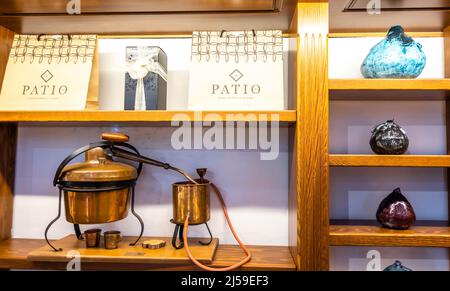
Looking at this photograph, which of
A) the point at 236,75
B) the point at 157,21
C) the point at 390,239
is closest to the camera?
the point at 390,239

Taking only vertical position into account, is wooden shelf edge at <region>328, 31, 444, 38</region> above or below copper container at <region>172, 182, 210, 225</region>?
above

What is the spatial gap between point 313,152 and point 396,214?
0.38m

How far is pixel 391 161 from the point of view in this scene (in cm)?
99

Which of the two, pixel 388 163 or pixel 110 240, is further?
pixel 110 240

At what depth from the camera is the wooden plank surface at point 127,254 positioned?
1.03 m

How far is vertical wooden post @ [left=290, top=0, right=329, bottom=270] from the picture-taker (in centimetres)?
98

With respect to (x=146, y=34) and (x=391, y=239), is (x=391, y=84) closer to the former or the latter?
(x=391, y=239)

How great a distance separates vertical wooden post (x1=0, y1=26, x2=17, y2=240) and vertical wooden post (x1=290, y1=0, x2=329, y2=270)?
1.18 metres

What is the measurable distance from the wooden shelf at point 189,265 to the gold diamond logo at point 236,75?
0.65 meters

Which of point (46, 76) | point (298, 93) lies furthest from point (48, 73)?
point (298, 93)

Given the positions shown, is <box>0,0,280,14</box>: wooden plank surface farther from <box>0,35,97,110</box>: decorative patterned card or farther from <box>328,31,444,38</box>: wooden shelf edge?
<box>328,31,444,38</box>: wooden shelf edge

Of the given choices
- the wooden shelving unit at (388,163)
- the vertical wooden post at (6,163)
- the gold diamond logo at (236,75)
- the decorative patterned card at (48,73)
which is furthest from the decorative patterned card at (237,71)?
the vertical wooden post at (6,163)

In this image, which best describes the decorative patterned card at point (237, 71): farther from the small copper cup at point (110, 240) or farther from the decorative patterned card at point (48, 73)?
the small copper cup at point (110, 240)

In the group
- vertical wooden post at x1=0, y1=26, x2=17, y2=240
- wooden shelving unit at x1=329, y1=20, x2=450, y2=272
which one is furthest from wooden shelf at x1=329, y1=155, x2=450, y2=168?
vertical wooden post at x1=0, y1=26, x2=17, y2=240
